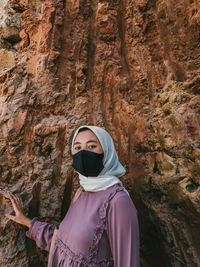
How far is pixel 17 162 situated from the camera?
7.68 feet

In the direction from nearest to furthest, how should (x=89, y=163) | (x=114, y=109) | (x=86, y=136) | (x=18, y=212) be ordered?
(x=89, y=163) → (x=86, y=136) → (x=18, y=212) → (x=114, y=109)

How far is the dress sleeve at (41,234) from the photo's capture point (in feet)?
5.93

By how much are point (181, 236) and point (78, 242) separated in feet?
3.56

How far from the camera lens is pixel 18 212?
2.01m

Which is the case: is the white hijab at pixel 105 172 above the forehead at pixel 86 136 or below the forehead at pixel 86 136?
below

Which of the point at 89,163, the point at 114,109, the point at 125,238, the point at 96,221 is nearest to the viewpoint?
the point at 125,238

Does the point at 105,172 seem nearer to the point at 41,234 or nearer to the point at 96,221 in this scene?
the point at 96,221

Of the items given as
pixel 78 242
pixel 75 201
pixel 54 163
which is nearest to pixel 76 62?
pixel 54 163

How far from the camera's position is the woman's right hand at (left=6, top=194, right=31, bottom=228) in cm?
198

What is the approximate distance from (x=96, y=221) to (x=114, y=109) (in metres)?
1.59

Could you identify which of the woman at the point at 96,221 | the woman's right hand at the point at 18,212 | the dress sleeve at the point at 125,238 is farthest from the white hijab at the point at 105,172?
the woman's right hand at the point at 18,212

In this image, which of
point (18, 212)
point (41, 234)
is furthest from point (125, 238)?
point (18, 212)

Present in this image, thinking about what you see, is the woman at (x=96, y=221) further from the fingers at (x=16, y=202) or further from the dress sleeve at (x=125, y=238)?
the fingers at (x=16, y=202)

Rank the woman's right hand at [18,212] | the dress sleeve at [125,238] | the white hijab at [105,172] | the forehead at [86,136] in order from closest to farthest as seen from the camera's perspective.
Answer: the dress sleeve at [125,238] → the white hijab at [105,172] → the forehead at [86,136] → the woman's right hand at [18,212]
